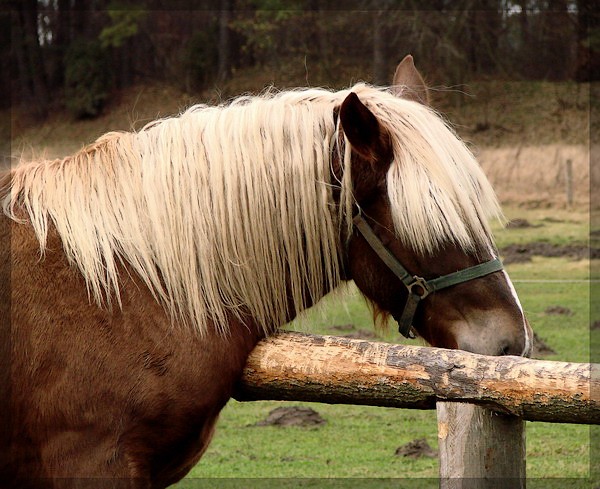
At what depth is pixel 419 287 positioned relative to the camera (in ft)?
9.31

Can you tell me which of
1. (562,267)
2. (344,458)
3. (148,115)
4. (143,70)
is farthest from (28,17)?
(344,458)

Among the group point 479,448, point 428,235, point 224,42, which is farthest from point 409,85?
point 224,42

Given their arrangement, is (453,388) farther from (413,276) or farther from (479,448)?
(413,276)

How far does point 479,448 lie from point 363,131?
1165mm

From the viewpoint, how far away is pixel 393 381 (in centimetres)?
284

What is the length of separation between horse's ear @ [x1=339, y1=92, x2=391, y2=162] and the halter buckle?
44 cm

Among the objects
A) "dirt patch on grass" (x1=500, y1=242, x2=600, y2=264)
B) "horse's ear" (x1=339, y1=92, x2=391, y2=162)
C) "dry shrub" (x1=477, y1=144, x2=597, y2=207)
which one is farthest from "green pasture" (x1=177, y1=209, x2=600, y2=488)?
"dry shrub" (x1=477, y1=144, x2=597, y2=207)

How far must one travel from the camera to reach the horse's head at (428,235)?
9.09ft

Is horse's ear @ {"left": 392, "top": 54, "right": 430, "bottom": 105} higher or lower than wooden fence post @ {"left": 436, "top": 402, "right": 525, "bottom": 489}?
higher

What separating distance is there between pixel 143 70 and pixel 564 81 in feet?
55.9

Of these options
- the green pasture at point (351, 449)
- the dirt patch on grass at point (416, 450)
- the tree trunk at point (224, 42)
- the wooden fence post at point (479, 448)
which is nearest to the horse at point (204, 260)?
the wooden fence post at point (479, 448)

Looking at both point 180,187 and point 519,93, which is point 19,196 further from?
point 519,93

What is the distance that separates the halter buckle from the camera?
283 centimetres

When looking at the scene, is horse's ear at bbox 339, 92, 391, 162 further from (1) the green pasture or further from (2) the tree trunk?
(2) the tree trunk
